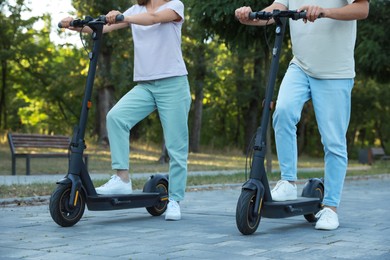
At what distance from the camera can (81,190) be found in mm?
5703

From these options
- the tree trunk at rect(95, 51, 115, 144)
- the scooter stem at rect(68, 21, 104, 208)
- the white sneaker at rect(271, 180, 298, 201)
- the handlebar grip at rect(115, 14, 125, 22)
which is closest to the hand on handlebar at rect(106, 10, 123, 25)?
the handlebar grip at rect(115, 14, 125, 22)

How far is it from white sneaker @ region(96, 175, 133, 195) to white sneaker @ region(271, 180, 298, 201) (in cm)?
134

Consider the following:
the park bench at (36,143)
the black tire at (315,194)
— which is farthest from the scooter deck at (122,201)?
the park bench at (36,143)

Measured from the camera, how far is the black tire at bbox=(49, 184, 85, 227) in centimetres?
547

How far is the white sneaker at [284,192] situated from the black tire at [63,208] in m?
1.55

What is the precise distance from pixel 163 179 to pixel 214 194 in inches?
134

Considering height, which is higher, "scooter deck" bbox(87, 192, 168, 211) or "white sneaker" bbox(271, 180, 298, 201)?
"white sneaker" bbox(271, 180, 298, 201)

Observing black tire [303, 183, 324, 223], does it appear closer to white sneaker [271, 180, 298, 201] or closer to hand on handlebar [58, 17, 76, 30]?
white sneaker [271, 180, 298, 201]

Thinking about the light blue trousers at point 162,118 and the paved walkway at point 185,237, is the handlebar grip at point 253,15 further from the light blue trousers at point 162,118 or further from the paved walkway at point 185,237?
the paved walkway at point 185,237

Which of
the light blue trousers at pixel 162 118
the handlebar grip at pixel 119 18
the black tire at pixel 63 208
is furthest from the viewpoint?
the light blue trousers at pixel 162 118

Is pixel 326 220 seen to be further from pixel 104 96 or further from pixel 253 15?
pixel 104 96

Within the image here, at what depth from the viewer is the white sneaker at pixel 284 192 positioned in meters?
5.54

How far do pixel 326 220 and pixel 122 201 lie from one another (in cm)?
171

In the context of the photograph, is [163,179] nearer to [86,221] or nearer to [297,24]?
[86,221]
